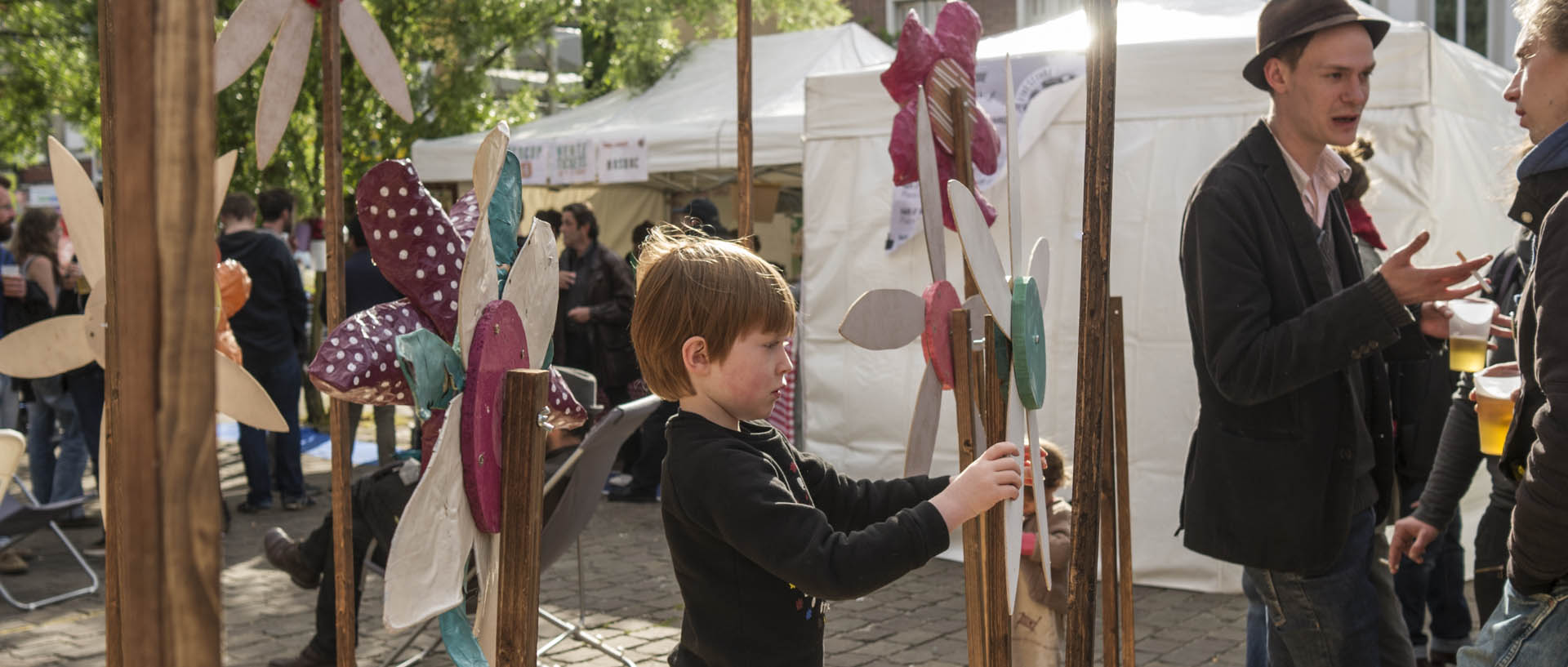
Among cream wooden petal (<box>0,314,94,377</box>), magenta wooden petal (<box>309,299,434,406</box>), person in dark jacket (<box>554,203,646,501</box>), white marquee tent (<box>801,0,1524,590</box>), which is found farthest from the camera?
person in dark jacket (<box>554,203,646,501</box>)

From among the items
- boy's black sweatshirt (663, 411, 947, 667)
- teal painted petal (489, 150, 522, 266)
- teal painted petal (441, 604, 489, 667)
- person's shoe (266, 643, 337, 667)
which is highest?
teal painted petal (489, 150, 522, 266)

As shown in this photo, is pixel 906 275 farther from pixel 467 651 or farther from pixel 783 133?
pixel 467 651

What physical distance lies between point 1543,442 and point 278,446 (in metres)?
6.55

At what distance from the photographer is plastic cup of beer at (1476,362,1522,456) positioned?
2371 millimetres

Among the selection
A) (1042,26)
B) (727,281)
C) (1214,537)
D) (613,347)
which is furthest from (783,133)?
(727,281)

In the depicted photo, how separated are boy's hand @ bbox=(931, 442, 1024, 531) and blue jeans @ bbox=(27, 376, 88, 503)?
544 centimetres

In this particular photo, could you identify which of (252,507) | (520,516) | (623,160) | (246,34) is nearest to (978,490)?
(520,516)

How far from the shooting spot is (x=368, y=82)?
36.1ft

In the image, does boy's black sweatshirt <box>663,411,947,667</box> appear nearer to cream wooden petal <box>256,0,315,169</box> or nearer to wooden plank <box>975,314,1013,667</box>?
wooden plank <box>975,314,1013,667</box>

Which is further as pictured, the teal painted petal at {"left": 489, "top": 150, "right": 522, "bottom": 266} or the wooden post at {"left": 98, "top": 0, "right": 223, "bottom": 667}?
the teal painted petal at {"left": 489, "top": 150, "right": 522, "bottom": 266}

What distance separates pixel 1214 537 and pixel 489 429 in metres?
1.44

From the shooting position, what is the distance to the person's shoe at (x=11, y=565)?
5.60 m

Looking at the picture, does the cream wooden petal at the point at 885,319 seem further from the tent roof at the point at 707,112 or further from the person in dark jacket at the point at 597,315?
the tent roof at the point at 707,112

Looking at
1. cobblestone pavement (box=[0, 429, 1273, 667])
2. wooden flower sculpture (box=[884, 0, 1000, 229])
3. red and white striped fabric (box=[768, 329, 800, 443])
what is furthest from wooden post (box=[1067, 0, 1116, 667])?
red and white striped fabric (box=[768, 329, 800, 443])
